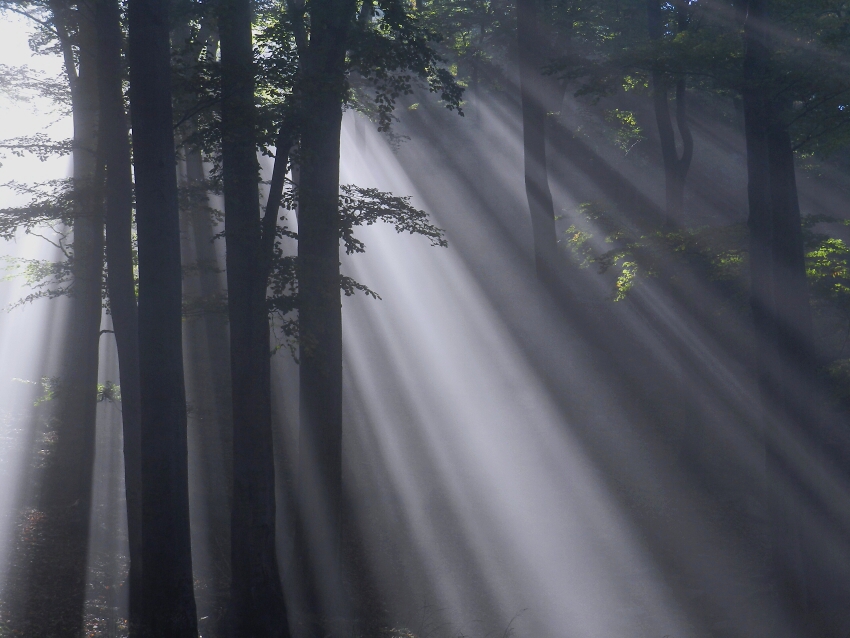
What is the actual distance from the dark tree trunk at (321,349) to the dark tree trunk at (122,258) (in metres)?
2.37

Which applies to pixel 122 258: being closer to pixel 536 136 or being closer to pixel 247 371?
pixel 247 371

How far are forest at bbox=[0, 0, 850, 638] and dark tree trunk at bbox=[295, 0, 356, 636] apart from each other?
0.05 metres

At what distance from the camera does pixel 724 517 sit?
1512 centimetres

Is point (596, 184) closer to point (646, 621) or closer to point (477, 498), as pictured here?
point (477, 498)

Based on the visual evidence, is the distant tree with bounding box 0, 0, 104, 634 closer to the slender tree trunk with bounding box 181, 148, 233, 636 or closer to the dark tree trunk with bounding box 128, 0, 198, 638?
the slender tree trunk with bounding box 181, 148, 233, 636

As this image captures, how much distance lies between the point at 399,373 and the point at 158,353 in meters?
14.6

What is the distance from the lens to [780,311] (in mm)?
10984

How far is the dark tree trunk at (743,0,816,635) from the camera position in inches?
430

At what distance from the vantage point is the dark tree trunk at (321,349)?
1055 cm

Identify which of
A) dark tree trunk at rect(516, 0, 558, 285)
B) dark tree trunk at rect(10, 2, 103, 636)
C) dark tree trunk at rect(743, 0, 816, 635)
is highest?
dark tree trunk at rect(516, 0, 558, 285)

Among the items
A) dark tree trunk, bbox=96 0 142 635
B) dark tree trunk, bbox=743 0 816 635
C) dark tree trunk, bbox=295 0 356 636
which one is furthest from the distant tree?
dark tree trunk, bbox=743 0 816 635

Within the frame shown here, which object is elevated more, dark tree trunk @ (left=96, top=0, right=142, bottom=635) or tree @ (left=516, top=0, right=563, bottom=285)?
tree @ (left=516, top=0, right=563, bottom=285)

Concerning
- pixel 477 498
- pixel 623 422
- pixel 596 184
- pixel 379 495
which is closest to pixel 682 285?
pixel 623 422

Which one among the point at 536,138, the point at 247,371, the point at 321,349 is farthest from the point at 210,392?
the point at 536,138
